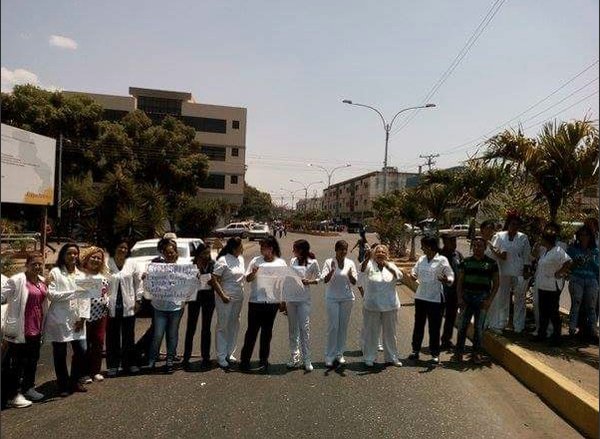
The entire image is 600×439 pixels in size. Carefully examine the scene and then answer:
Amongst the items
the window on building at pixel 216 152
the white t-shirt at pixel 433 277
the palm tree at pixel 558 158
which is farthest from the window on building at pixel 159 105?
the white t-shirt at pixel 433 277

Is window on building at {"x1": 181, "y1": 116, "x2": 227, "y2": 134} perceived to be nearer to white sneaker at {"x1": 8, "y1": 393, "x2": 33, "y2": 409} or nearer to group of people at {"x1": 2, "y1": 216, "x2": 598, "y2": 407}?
group of people at {"x1": 2, "y1": 216, "x2": 598, "y2": 407}

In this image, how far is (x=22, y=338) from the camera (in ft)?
16.6

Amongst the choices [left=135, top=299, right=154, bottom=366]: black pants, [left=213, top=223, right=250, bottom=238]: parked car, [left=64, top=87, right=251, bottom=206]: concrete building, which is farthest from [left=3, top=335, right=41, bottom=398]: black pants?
[left=64, top=87, right=251, bottom=206]: concrete building

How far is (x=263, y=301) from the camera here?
258 inches

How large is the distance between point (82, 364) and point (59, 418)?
862 mm

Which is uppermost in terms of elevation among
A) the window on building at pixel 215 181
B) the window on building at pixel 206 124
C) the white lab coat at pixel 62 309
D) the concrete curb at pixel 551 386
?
the window on building at pixel 206 124

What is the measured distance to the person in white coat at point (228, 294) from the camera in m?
6.56

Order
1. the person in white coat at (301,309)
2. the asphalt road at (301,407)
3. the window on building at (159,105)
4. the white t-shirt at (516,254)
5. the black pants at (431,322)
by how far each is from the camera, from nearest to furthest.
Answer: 1. the asphalt road at (301,407)
2. the person in white coat at (301,309)
3. the black pants at (431,322)
4. the white t-shirt at (516,254)
5. the window on building at (159,105)

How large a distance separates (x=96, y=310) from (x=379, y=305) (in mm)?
3445

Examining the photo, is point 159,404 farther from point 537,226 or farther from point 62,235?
point 62,235

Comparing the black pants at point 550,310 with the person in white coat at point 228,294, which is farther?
the black pants at point 550,310

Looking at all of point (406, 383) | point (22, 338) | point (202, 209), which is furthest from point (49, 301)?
point (202, 209)

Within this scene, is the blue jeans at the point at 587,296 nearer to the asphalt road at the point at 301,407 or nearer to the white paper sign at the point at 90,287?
the asphalt road at the point at 301,407

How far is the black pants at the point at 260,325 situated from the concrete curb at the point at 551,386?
10.3 feet
